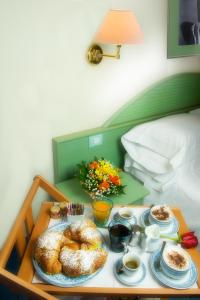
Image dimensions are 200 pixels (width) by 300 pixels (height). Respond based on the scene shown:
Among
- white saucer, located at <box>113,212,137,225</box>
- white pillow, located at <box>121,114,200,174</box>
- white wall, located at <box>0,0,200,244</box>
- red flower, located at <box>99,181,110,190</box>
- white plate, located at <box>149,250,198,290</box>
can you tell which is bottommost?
white plate, located at <box>149,250,198,290</box>

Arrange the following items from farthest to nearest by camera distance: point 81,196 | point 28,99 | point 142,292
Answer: point 81,196 → point 28,99 → point 142,292

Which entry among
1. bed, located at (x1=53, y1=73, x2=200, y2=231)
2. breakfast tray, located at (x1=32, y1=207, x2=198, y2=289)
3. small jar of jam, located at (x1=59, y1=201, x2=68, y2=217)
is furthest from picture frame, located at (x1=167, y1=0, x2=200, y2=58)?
breakfast tray, located at (x1=32, y1=207, x2=198, y2=289)

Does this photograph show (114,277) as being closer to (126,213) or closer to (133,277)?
(133,277)

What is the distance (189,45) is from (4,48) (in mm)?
1311

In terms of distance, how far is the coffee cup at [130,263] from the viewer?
3.41 feet

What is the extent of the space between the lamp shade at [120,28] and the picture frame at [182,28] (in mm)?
560

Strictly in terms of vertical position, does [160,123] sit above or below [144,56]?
below

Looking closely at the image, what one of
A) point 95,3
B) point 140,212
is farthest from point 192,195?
point 95,3

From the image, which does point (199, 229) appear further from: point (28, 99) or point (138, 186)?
point (28, 99)

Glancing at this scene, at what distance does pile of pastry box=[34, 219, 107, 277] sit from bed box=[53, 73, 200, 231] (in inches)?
28.4

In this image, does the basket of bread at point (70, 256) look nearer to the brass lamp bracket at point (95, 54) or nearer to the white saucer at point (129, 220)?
the white saucer at point (129, 220)

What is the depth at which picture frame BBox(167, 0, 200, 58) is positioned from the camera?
2.03m

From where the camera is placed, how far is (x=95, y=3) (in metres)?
1.73

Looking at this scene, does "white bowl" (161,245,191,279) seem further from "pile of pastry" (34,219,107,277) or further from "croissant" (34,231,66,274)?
"croissant" (34,231,66,274)
